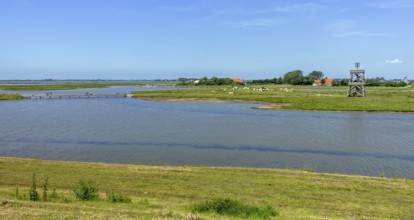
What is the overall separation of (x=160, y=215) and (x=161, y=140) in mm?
21348

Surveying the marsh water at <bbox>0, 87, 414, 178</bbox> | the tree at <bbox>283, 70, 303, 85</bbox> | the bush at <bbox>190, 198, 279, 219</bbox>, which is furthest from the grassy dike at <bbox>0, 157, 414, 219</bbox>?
the tree at <bbox>283, 70, 303, 85</bbox>

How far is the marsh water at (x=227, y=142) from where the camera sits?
75.0 feet

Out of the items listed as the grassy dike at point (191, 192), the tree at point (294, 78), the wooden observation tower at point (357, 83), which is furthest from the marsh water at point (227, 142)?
the tree at point (294, 78)

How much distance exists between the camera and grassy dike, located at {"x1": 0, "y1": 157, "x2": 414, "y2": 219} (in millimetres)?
9807

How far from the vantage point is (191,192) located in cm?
1358

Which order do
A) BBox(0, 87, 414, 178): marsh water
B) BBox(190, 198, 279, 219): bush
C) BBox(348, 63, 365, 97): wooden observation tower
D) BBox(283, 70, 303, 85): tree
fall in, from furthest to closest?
BBox(283, 70, 303, 85): tree < BBox(348, 63, 365, 97): wooden observation tower < BBox(0, 87, 414, 178): marsh water < BBox(190, 198, 279, 219): bush

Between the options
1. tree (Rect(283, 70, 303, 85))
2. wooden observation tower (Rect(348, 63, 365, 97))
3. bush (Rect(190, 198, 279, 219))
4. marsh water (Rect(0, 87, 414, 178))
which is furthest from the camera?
tree (Rect(283, 70, 303, 85))

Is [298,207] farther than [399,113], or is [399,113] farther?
[399,113]

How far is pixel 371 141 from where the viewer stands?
3070 cm

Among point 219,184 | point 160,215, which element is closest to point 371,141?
point 219,184

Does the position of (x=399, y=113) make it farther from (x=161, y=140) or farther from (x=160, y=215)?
(x=160, y=215)

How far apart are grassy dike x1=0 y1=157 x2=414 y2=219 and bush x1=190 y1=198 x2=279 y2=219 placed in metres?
0.31

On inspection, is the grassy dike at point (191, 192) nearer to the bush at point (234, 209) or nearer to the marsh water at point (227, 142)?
the bush at point (234, 209)

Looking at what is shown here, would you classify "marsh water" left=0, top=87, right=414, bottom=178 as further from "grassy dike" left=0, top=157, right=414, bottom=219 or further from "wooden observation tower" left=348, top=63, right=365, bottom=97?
"wooden observation tower" left=348, top=63, right=365, bottom=97
